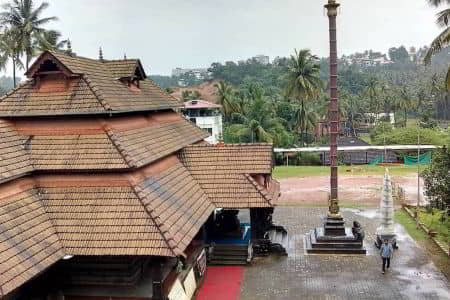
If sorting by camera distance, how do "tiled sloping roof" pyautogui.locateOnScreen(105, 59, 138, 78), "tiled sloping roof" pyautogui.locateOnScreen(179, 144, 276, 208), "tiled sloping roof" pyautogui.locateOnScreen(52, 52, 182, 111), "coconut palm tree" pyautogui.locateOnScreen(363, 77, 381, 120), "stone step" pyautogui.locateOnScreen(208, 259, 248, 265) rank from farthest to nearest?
1. "coconut palm tree" pyautogui.locateOnScreen(363, 77, 381, 120)
2. "stone step" pyautogui.locateOnScreen(208, 259, 248, 265)
3. "tiled sloping roof" pyautogui.locateOnScreen(105, 59, 138, 78)
4. "tiled sloping roof" pyautogui.locateOnScreen(179, 144, 276, 208)
5. "tiled sloping roof" pyautogui.locateOnScreen(52, 52, 182, 111)

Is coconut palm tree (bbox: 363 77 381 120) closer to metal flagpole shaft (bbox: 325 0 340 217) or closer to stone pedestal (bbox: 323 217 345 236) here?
metal flagpole shaft (bbox: 325 0 340 217)

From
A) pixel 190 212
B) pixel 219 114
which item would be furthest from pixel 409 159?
pixel 190 212

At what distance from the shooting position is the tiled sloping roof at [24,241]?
394 inches

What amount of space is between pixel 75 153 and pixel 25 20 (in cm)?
2713

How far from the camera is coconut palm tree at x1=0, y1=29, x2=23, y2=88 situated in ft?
115

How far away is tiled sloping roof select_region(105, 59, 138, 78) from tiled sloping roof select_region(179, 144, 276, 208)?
12.9 feet

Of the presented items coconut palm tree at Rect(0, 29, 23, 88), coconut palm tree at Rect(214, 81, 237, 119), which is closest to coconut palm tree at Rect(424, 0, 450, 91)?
coconut palm tree at Rect(0, 29, 23, 88)

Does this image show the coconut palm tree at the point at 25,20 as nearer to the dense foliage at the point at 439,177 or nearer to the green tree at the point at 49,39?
A: the green tree at the point at 49,39

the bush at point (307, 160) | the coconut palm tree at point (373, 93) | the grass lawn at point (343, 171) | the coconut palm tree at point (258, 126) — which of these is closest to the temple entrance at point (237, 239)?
the grass lawn at point (343, 171)

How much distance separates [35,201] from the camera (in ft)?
43.0

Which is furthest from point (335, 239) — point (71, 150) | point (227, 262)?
point (71, 150)

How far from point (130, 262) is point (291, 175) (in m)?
27.2

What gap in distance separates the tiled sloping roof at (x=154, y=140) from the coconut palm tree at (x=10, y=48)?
1962cm

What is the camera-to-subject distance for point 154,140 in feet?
55.3
